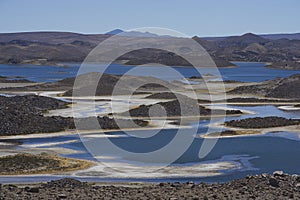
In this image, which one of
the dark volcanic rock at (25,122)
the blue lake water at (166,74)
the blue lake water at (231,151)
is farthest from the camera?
the blue lake water at (166,74)

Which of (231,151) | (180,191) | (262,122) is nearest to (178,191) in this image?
(180,191)

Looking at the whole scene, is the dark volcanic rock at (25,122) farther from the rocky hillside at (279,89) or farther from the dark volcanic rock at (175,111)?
the rocky hillside at (279,89)

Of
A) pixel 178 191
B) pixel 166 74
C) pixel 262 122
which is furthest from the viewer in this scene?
pixel 166 74

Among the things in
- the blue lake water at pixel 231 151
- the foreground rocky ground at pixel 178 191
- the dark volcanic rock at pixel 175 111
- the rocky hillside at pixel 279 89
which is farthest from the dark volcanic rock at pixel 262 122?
the rocky hillside at pixel 279 89

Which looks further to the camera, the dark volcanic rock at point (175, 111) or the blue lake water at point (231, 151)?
the dark volcanic rock at point (175, 111)

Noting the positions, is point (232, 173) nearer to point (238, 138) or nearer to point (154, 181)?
point (154, 181)

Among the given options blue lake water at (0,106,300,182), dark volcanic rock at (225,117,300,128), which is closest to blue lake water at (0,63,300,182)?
blue lake water at (0,106,300,182)

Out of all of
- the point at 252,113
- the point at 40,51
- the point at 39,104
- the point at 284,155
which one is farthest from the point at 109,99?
the point at 40,51

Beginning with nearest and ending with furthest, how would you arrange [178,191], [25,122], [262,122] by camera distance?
1. [178,191]
2. [25,122]
3. [262,122]

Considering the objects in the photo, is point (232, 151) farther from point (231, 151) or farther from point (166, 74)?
point (166, 74)
